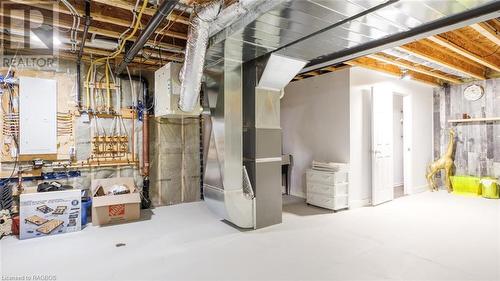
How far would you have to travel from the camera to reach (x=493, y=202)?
198 inches

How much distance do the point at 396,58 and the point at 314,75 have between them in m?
1.53

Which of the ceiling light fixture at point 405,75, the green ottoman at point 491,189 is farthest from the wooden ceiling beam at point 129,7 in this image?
the green ottoman at point 491,189

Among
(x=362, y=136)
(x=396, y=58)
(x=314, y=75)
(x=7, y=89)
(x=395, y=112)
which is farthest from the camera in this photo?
(x=395, y=112)

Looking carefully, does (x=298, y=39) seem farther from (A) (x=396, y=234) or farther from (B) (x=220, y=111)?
(A) (x=396, y=234)

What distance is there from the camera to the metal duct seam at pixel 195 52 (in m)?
2.36

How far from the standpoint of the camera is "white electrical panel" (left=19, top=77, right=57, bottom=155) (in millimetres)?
3854

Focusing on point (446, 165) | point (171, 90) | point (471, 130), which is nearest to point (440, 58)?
point (471, 130)

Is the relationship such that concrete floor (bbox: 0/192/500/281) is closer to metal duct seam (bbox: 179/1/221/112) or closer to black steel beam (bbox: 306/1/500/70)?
metal duct seam (bbox: 179/1/221/112)

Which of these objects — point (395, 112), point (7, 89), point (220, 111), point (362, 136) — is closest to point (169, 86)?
point (220, 111)

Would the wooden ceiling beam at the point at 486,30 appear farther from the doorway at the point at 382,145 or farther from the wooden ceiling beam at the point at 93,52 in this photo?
the wooden ceiling beam at the point at 93,52

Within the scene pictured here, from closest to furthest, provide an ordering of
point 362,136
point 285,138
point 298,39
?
point 298,39 < point 362,136 < point 285,138

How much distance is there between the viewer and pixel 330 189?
A: 449cm

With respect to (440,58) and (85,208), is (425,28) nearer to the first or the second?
(440,58)

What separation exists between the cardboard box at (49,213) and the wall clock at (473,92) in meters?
8.01
